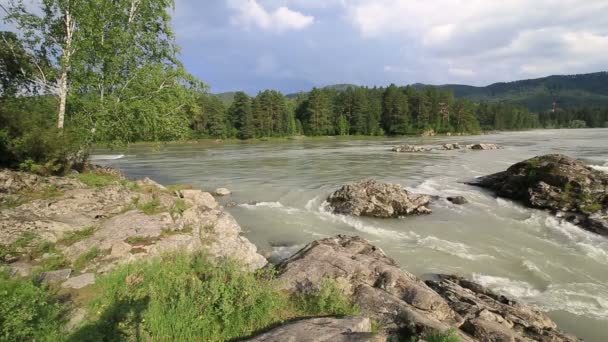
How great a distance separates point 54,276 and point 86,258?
986 mm

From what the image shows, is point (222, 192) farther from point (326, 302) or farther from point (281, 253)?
point (326, 302)

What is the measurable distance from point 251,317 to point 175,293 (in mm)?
1531

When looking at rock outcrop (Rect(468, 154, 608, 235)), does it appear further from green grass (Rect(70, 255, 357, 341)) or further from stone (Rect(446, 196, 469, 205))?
green grass (Rect(70, 255, 357, 341))

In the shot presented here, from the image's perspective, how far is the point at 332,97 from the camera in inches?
4690

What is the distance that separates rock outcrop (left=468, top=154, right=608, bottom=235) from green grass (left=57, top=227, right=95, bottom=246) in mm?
19685

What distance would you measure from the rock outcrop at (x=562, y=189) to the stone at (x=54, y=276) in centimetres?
1946

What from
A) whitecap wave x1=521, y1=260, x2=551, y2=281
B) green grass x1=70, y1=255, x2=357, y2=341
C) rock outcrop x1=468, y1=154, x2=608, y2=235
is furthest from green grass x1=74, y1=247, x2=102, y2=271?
rock outcrop x1=468, y1=154, x2=608, y2=235

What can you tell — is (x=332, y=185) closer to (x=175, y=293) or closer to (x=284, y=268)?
(x=284, y=268)

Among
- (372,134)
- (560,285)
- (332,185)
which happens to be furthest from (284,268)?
(372,134)

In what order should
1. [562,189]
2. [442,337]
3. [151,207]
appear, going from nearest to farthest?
[442,337] → [151,207] → [562,189]

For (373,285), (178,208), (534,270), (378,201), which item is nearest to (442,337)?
(373,285)

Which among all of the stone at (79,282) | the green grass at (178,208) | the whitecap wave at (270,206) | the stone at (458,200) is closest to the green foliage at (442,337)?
the stone at (79,282)

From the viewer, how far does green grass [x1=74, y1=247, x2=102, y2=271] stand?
727 centimetres

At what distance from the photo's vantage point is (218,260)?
8.16 m
